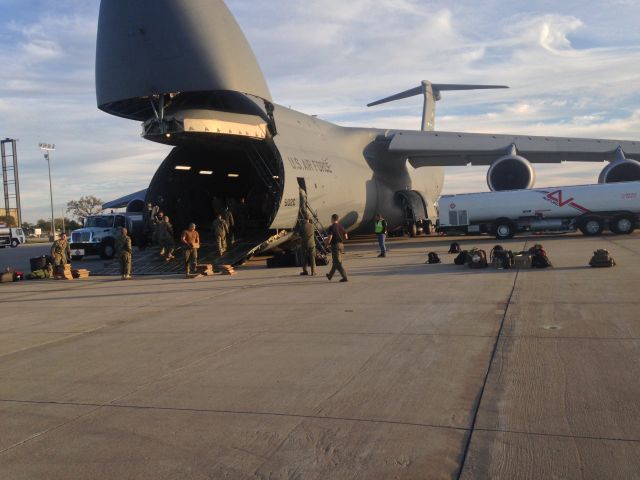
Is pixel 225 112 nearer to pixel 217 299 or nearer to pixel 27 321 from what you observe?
pixel 217 299

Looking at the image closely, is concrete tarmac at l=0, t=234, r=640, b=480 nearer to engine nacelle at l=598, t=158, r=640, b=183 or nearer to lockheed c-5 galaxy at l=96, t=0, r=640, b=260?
lockheed c-5 galaxy at l=96, t=0, r=640, b=260

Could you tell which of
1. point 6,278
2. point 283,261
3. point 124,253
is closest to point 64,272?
point 6,278

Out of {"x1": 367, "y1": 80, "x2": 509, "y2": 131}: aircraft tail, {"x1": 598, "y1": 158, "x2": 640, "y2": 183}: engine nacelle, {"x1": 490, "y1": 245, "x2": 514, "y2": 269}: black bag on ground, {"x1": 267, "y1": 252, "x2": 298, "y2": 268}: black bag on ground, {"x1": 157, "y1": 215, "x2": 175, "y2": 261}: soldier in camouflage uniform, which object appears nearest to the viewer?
{"x1": 490, "y1": 245, "x2": 514, "y2": 269}: black bag on ground

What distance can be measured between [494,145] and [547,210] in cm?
322

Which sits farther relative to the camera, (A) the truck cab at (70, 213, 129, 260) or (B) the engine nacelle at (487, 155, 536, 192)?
(A) the truck cab at (70, 213, 129, 260)

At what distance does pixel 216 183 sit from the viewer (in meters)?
22.0

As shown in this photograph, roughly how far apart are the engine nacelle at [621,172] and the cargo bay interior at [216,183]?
1367 centimetres

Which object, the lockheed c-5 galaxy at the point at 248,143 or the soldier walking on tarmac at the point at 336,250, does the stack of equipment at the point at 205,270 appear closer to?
the lockheed c-5 galaxy at the point at 248,143

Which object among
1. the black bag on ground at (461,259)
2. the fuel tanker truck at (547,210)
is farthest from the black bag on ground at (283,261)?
the fuel tanker truck at (547,210)

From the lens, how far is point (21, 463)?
Result: 13.5 feet

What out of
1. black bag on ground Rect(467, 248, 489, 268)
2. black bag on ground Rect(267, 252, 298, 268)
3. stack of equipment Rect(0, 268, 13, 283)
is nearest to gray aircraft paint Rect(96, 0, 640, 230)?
black bag on ground Rect(267, 252, 298, 268)

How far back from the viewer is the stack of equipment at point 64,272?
16922 millimetres

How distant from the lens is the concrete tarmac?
13.1ft

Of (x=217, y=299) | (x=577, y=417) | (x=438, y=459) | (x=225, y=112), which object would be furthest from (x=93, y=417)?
(x=225, y=112)
